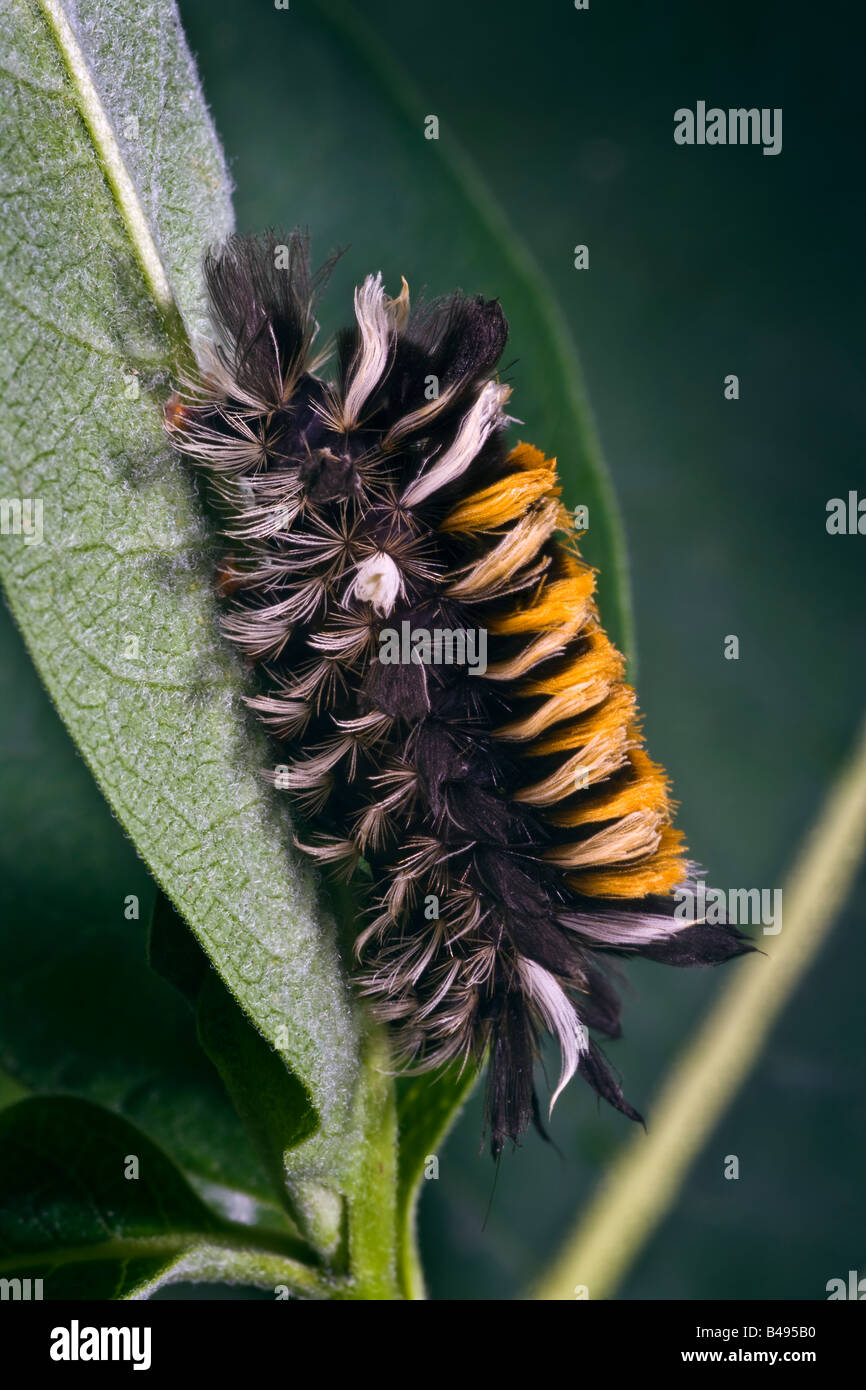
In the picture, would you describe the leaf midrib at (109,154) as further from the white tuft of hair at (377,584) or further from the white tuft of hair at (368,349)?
the white tuft of hair at (377,584)

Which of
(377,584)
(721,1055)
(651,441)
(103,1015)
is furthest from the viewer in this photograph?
(651,441)

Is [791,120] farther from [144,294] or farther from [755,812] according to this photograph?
[144,294]

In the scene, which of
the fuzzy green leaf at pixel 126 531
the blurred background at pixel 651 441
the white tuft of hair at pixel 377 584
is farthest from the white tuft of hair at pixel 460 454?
the blurred background at pixel 651 441

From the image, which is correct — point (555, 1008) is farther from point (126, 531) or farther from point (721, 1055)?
point (721, 1055)

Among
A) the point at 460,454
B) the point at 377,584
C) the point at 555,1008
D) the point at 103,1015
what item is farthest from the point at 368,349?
the point at 103,1015

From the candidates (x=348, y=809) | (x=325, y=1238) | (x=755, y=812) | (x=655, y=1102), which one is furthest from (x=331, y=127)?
(x=655, y=1102)

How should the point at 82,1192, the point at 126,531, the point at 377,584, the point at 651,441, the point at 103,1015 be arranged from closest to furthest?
the point at 126,531
the point at 377,584
the point at 82,1192
the point at 103,1015
the point at 651,441

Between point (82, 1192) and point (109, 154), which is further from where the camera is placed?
point (82, 1192)
